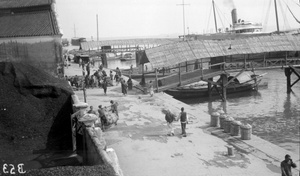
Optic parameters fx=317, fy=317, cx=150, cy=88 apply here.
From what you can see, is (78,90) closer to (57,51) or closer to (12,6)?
(57,51)

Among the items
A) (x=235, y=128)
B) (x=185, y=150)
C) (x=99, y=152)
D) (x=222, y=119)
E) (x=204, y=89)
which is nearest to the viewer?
(x=99, y=152)

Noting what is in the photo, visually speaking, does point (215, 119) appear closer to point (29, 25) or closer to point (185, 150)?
point (185, 150)

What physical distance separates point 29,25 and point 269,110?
20.5 meters

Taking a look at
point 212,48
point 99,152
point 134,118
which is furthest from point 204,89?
point 99,152

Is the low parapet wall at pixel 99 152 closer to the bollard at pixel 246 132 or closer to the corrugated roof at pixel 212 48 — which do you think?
the bollard at pixel 246 132

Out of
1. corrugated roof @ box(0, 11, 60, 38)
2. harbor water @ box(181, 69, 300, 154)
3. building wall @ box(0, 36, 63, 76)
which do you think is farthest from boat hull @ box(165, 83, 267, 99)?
corrugated roof @ box(0, 11, 60, 38)

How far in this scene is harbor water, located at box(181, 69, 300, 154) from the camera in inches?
784

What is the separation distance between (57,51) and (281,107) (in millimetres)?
19442

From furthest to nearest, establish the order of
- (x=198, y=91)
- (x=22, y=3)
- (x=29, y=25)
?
(x=198, y=91) → (x=22, y=3) → (x=29, y=25)

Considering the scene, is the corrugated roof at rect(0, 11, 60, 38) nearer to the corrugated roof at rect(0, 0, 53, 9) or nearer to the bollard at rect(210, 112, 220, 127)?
the corrugated roof at rect(0, 0, 53, 9)

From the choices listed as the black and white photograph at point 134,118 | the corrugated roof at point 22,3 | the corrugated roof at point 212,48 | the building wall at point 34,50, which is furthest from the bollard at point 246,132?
the corrugated roof at point 22,3

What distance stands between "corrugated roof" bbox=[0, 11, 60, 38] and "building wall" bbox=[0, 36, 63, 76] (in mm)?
370

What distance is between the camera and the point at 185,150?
42.2ft

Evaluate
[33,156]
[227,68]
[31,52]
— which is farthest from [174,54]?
[33,156]
